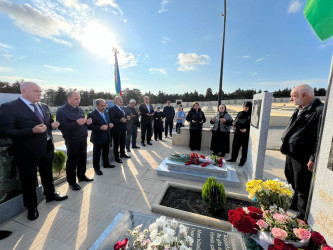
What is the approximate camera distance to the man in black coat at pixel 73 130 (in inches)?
125

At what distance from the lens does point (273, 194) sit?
203 cm

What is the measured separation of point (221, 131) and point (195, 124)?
1051 mm

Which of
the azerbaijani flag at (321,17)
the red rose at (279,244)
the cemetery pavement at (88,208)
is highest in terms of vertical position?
the azerbaijani flag at (321,17)

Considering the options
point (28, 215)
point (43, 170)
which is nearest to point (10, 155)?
point (43, 170)

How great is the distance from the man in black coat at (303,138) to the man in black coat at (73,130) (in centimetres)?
372

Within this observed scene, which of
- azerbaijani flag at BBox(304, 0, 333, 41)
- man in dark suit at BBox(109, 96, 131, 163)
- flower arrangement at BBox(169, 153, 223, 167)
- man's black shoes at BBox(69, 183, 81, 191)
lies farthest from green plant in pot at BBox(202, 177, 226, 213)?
man in dark suit at BBox(109, 96, 131, 163)

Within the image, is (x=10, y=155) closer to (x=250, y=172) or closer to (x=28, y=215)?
(x=28, y=215)

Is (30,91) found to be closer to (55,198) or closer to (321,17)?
(55,198)

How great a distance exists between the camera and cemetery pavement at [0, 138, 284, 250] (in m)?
2.18

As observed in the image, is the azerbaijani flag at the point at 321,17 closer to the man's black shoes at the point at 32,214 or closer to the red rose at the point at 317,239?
the red rose at the point at 317,239

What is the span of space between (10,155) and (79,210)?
1443 mm

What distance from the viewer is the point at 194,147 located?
21.2ft

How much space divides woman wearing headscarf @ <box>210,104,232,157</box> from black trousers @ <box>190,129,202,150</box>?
0.66 m

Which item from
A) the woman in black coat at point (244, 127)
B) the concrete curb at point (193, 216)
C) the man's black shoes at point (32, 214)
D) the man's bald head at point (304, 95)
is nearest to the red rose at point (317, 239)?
the concrete curb at point (193, 216)
